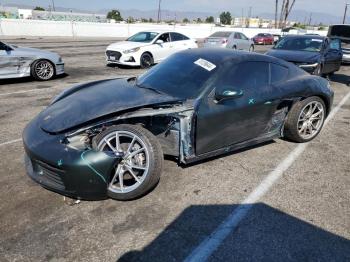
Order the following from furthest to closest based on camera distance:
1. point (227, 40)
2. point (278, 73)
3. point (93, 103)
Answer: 1. point (227, 40)
2. point (278, 73)
3. point (93, 103)

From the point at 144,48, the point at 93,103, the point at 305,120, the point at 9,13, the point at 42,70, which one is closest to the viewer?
the point at 93,103

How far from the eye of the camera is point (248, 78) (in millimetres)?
4531

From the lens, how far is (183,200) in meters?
3.66

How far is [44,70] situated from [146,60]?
4.63 meters

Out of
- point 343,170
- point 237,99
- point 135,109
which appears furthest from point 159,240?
point 343,170

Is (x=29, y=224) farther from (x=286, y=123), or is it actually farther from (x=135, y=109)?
(x=286, y=123)

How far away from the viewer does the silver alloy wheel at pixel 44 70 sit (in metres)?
9.79

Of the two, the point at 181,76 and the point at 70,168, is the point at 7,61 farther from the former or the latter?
the point at 70,168

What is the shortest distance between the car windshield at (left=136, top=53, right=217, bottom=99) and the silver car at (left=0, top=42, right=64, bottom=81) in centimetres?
609

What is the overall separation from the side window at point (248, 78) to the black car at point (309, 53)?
19.4 feet

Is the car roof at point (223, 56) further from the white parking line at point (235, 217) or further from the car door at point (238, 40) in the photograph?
the car door at point (238, 40)

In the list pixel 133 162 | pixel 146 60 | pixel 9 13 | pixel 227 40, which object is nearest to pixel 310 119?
pixel 133 162

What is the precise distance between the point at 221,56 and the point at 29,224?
3.15m

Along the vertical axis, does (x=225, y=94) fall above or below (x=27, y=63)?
above
